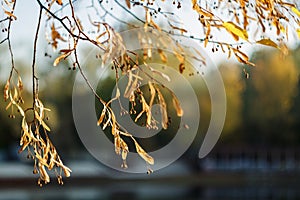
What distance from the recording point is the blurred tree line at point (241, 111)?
40.5 feet

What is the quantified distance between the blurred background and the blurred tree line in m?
0.02

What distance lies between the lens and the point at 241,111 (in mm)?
13625

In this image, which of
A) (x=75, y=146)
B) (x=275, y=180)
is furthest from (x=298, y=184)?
(x=75, y=146)

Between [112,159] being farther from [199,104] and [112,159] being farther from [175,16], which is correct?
[175,16]

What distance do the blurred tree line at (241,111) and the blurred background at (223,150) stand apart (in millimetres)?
17

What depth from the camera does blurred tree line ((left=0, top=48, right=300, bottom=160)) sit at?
1236cm

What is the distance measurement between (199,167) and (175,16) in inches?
498

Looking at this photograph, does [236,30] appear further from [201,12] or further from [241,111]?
[241,111]

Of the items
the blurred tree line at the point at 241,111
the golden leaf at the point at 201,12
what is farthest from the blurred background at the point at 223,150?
the golden leaf at the point at 201,12

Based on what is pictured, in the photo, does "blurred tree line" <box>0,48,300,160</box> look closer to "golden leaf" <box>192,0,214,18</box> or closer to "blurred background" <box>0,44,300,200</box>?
"blurred background" <box>0,44,300,200</box>

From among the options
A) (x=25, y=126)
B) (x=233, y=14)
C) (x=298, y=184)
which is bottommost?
(x=298, y=184)

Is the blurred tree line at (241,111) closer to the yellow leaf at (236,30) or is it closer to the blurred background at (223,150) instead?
the blurred background at (223,150)

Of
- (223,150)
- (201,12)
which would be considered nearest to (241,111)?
(223,150)

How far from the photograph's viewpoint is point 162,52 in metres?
1.29
